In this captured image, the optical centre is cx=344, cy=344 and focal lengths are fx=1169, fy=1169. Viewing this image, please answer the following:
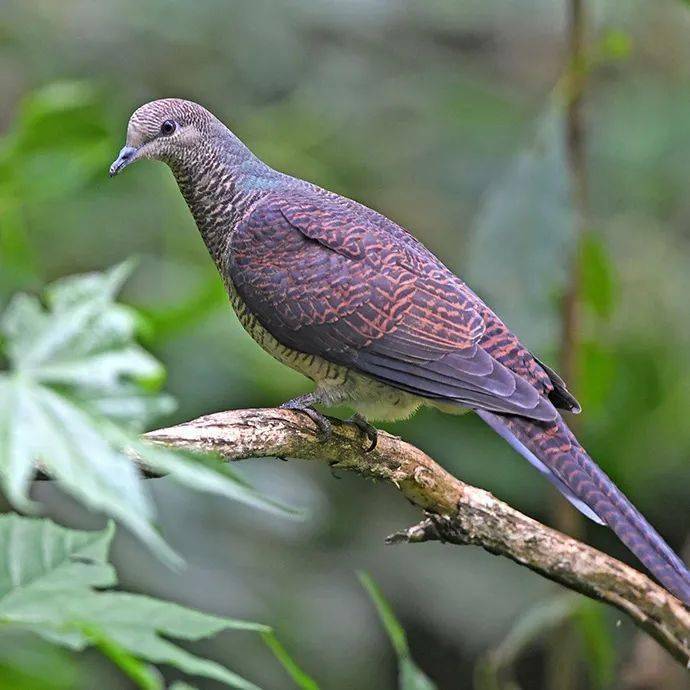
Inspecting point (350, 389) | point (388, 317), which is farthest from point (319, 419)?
point (388, 317)

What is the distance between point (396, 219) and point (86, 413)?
5.30m

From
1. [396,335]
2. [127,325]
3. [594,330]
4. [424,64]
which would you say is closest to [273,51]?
[424,64]

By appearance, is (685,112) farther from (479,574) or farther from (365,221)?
(365,221)

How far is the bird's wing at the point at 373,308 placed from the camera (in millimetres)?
3314

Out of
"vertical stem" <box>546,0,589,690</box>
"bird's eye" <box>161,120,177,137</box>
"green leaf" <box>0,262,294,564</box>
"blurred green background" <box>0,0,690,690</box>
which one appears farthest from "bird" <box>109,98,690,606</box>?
"green leaf" <box>0,262,294,564</box>

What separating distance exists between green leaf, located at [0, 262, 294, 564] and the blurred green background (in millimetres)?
2086

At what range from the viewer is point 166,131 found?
3.48m

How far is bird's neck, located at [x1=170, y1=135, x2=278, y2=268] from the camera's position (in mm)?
3645

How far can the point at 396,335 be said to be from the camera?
3.39 metres

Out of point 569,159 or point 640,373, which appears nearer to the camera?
point 569,159

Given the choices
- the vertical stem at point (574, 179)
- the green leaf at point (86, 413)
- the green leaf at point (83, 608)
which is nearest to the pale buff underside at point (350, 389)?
the vertical stem at point (574, 179)

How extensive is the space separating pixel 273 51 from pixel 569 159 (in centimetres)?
231

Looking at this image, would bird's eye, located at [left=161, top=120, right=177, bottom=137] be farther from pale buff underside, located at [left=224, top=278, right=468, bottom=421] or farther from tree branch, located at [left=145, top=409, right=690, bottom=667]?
tree branch, located at [left=145, top=409, right=690, bottom=667]

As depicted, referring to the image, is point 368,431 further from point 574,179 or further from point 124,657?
point 124,657
